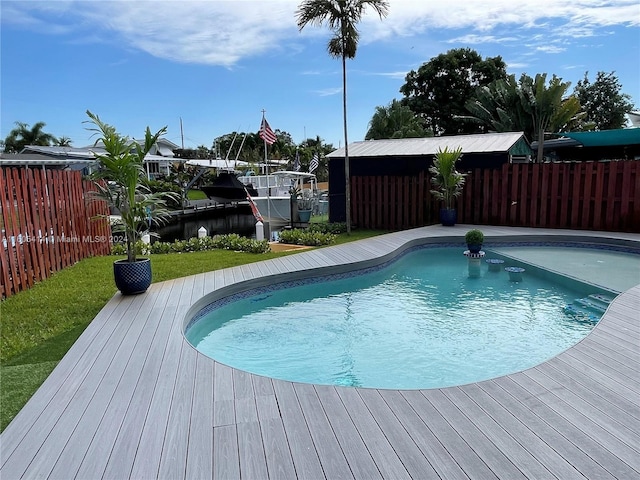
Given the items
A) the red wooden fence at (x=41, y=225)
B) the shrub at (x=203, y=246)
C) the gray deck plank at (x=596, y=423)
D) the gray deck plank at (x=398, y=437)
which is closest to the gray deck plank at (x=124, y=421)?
the gray deck plank at (x=398, y=437)

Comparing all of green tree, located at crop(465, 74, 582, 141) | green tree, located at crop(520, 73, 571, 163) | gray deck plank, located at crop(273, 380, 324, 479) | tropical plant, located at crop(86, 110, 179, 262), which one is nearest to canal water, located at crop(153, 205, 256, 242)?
tropical plant, located at crop(86, 110, 179, 262)

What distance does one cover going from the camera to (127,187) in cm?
507

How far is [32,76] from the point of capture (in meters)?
15.8

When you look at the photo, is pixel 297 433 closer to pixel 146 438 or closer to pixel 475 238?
pixel 146 438

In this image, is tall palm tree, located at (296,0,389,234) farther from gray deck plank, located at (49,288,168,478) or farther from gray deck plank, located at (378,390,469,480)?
gray deck plank, located at (378,390,469,480)

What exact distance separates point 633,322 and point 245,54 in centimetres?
1621

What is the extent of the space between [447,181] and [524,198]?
76.3 inches

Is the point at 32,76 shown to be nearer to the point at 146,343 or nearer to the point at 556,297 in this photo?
the point at 146,343

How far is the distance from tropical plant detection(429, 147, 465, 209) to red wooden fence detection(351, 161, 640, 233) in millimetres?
629

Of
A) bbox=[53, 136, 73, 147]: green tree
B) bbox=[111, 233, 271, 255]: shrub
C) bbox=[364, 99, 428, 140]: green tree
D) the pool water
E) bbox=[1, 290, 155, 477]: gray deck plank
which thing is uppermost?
bbox=[53, 136, 73, 147]: green tree

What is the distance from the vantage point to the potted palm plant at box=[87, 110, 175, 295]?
4.90m

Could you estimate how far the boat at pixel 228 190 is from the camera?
64.0ft

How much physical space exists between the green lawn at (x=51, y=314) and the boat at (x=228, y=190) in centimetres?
1171

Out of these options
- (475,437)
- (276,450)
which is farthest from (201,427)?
(475,437)
